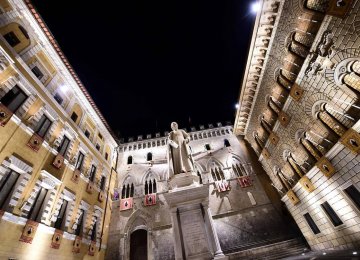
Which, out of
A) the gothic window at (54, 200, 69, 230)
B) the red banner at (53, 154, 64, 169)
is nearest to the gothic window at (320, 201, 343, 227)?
the gothic window at (54, 200, 69, 230)

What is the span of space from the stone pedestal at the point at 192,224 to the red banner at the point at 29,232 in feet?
32.8

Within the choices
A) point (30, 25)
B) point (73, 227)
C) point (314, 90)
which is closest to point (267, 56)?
point (314, 90)

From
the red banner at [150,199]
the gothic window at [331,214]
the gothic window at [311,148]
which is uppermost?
the red banner at [150,199]

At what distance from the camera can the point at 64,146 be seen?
16.4 metres

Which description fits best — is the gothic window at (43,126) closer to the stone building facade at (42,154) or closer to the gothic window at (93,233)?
the stone building facade at (42,154)

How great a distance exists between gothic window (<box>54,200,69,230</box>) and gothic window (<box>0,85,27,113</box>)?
8122 millimetres

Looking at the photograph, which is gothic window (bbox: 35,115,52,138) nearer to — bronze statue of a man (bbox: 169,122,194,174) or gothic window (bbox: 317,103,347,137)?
bronze statue of a man (bbox: 169,122,194,174)

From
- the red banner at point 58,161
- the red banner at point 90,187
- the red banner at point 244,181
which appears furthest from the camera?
Answer: the red banner at point 244,181

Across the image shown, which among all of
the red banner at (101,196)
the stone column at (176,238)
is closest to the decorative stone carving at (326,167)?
the stone column at (176,238)

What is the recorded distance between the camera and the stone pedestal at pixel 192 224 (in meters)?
6.21

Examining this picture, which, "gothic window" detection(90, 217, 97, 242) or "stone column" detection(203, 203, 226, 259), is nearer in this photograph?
"stone column" detection(203, 203, 226, 259)

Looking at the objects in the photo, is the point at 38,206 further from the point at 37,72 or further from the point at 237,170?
the point at 237,170

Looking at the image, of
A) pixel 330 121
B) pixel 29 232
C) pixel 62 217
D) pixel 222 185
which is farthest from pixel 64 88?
pixel 330 121

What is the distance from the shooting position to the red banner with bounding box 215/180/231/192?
2216 cm
